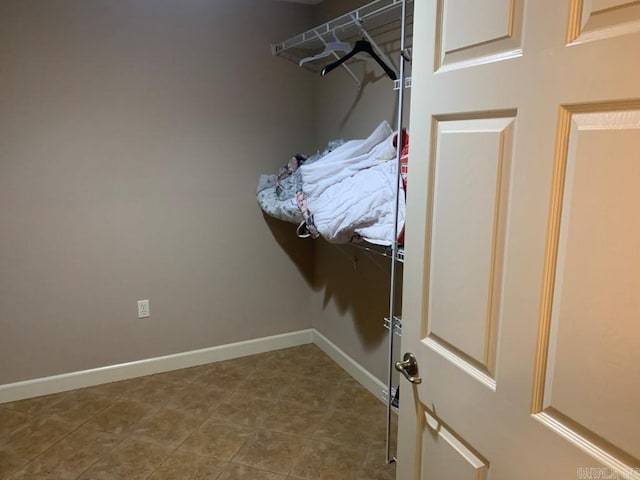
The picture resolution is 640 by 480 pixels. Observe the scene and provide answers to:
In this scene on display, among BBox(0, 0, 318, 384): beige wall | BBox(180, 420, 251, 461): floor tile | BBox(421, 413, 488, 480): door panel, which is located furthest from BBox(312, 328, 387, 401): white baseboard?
BBox(421, 413, 488, 480): door panel

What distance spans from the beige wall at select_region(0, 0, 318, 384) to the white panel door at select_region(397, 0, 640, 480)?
201cm

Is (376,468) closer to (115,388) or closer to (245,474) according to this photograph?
(245,474)

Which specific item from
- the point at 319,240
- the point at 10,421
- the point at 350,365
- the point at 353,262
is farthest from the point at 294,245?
the point at 10,421

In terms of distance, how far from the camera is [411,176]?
1182mm

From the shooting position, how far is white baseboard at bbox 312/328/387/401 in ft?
8.95

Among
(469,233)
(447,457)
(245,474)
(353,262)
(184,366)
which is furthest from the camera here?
(184,366)

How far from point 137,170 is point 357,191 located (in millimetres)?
1414

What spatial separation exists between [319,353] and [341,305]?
1.50ft

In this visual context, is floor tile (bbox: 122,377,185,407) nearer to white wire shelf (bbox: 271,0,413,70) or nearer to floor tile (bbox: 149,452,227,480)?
floor tile (bbox: 149,452,227,480)

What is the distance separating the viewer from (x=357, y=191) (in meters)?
2.11

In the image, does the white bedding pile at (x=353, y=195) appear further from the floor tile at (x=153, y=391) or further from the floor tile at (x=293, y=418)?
the floor tile at (x=153, y=391)

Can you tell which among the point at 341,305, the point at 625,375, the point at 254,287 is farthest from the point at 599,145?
the point at 254,287

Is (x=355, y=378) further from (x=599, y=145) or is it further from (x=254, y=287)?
(x=599, y=145)

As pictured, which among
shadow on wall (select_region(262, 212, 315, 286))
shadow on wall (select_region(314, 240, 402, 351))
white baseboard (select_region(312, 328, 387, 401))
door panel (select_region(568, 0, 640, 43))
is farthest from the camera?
shadow on wall (select_region(262, 212, 315, 286))
